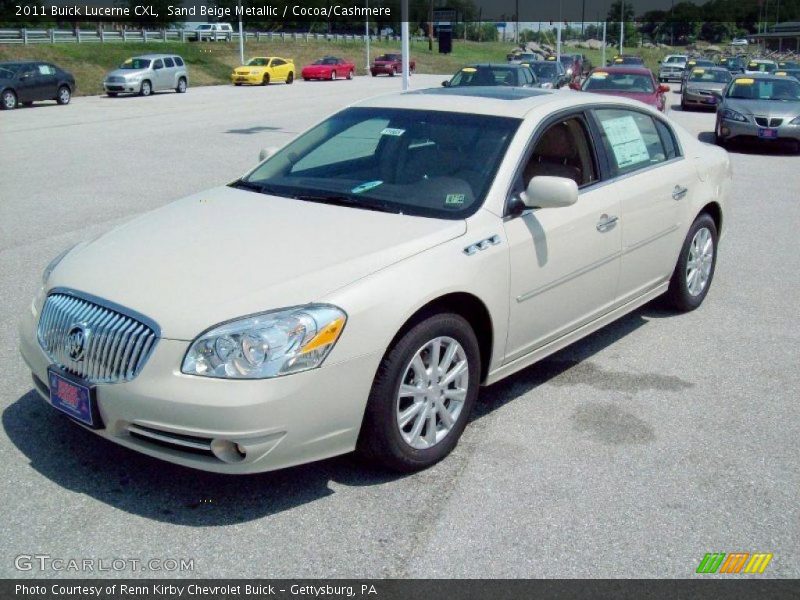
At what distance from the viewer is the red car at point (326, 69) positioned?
52.7 m

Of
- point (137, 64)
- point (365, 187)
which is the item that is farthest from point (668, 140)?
point (137, 64)

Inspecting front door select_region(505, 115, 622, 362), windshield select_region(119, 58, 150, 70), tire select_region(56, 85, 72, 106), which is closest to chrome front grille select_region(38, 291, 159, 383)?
front door select_region(505, 115, 622, 362)

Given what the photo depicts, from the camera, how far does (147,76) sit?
36.7 meters

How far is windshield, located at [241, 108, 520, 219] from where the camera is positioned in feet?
15.1

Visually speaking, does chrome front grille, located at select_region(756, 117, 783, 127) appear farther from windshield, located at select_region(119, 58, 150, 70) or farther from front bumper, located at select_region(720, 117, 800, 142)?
windshield, located at select_region(119, 58, 150, 70)

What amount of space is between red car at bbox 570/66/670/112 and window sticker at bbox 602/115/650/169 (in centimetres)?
1568

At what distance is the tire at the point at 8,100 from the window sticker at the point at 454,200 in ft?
88.8

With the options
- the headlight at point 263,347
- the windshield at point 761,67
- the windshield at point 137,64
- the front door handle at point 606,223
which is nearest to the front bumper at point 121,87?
the windshield at point 137,64

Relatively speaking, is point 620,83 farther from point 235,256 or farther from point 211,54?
point 211,54

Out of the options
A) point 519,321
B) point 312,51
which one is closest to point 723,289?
point 519,321

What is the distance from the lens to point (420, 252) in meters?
4.05

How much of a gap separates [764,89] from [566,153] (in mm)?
15615

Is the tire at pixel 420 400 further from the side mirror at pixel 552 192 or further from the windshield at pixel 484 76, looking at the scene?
the windshield at pixel 484 76

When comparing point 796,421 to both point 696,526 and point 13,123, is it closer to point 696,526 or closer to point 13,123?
point 696,526
